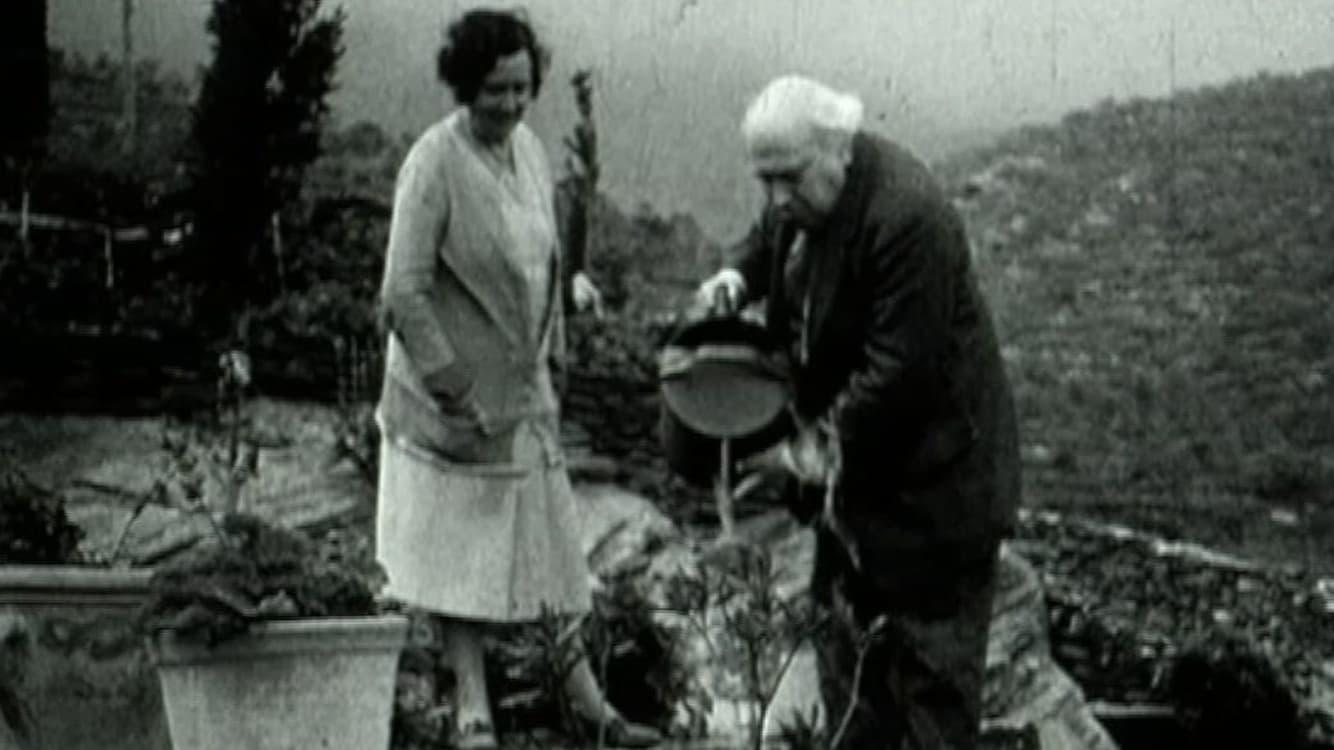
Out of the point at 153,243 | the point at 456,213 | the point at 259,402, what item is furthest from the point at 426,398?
the point at 153,243

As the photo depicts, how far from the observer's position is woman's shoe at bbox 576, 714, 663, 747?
6.32 metres

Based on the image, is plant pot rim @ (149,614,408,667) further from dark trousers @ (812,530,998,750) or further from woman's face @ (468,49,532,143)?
woman's face @ (468,49,532,143)

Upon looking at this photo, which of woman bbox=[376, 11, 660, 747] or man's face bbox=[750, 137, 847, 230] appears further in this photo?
woman bbox=[376, 11, 660, 747]

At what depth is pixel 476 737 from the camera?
20.2ft

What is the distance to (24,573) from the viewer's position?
17.9 feet

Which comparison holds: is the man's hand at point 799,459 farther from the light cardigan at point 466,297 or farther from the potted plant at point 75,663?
the potted plant at point 75,663

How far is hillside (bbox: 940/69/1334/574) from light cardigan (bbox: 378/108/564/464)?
5.41m

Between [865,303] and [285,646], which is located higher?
[865,303]

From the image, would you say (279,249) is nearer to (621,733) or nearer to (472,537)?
(472,537)

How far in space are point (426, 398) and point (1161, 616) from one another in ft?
15.7

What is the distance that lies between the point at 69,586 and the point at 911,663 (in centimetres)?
172

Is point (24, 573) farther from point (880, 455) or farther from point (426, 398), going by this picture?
point (880, 455)

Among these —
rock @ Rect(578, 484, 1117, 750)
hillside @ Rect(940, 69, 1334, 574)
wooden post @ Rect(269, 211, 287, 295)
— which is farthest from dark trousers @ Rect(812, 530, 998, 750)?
wooden post @ Rect(269, 211, 287, 295)

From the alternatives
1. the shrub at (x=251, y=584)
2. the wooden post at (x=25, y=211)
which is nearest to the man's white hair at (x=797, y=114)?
the shrub at (x=251, y=584)
